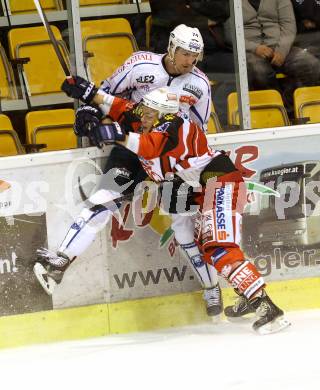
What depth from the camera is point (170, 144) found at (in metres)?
5.49

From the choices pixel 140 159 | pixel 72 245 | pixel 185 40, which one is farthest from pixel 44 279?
pixel 185 40

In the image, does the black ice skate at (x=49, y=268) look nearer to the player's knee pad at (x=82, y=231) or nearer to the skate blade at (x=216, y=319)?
the player's knee pad at (x=82, y=231)

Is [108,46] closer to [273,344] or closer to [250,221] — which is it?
[250,221]

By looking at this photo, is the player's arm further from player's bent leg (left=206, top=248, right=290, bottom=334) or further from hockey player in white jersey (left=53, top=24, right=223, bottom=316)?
player's bent leg (left=206, top=248, right=290, bottom=334)

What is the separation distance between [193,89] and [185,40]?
1.01ft

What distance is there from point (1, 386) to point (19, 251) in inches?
40.5

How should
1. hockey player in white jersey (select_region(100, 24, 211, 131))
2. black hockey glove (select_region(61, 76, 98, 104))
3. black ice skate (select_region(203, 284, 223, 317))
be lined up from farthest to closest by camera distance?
black ice skate (select_region(203, 284, 223, 317)) < hockey player in white jersey (select_region(100, 24, 211, 131)) < black hockey glove (select_region(61, 76, 98, 104))

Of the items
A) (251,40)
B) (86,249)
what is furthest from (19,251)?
(251,40)

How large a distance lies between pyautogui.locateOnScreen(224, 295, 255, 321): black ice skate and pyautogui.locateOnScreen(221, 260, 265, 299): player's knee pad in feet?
0.93

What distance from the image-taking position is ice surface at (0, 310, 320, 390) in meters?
4.69

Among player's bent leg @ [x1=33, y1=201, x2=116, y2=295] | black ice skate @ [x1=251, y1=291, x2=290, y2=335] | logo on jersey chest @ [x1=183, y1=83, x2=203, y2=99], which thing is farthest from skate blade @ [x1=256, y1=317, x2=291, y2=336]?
logo on jersey chest @ [x1=183, y1=83, x2=203, y2=99]

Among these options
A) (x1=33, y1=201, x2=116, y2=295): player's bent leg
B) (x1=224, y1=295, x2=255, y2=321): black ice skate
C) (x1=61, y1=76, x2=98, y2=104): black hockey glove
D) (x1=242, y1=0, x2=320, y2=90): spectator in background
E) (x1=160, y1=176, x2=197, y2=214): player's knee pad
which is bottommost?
(x1=224, y1=295, x2=255, y2=321): black ice skate

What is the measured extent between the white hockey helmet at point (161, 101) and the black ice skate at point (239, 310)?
114 cm

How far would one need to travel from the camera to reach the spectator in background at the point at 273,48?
20.0 ft
